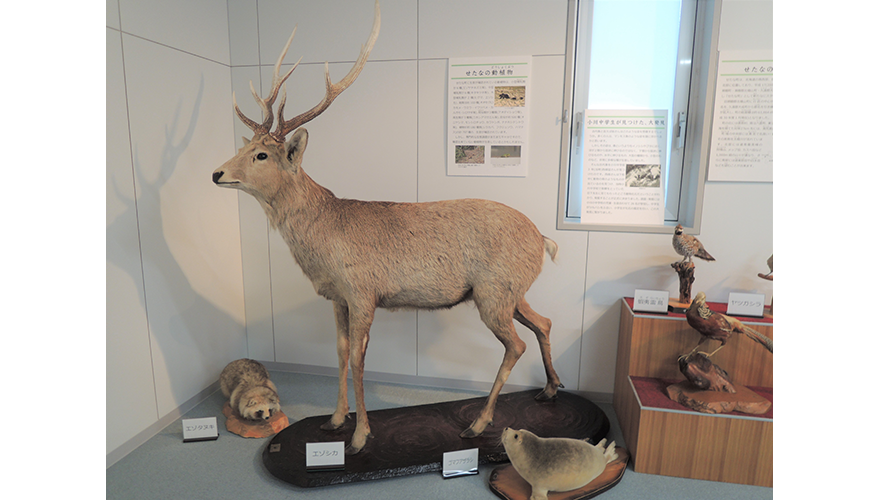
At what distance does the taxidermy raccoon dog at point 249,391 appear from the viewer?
2.37 metres

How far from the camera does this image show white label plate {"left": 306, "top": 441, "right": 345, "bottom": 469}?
2004 millimetres

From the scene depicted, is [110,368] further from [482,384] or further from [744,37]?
[744,37]

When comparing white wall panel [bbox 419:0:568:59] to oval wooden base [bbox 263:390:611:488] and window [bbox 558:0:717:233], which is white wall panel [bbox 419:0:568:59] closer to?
window [bbox 558:0:717:233]

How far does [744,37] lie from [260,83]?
286 centimetres

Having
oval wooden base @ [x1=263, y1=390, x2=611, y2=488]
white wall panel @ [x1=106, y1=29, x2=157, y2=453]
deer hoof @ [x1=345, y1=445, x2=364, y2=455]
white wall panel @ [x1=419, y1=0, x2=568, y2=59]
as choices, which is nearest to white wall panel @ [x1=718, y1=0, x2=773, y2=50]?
white wall panel @ [x1=419, y1=0, x2=568, y2=59]

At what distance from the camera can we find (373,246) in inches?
82.0

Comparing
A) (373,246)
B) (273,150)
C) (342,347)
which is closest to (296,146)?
(273,150)

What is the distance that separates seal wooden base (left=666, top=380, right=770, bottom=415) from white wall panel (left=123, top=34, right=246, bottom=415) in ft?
8.85

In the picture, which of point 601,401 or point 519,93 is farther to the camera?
point 601,401

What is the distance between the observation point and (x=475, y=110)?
2631 mm

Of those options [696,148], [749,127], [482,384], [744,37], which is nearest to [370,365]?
[482,384]

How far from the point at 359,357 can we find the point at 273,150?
41.0 inches

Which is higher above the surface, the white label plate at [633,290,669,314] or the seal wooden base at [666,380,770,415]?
the white label plate at [633,290,669,314]

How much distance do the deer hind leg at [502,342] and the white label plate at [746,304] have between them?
1.17 meters
